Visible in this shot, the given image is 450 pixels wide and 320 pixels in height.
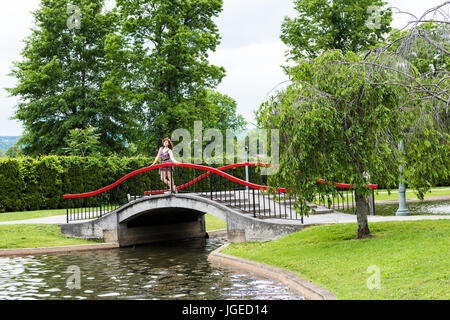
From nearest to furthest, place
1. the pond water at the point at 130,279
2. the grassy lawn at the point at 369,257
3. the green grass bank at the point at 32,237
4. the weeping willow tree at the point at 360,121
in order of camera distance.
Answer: the grassy lawn at the point at 369,257
the pond water at the point at 130,279
the weeping willow tree at the point at 360,121
the green grass bank at the point at 32,237

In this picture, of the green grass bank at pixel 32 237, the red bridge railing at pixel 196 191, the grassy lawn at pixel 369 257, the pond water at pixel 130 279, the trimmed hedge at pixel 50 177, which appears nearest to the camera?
the grassy lawn at pixel 369 257

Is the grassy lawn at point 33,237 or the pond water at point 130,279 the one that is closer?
the pond water at point 130,279

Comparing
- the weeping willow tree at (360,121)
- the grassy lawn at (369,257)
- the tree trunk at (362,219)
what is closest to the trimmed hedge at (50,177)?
the grassy lawn at (369,257)

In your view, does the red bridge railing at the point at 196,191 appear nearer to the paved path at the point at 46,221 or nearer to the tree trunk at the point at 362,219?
the paved path at the point at 46,221

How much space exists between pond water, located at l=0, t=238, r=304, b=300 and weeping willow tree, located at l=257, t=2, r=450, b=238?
2.28 metres

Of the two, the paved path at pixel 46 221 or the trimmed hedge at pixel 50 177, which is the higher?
the trimmed hedge at pixel 50 177

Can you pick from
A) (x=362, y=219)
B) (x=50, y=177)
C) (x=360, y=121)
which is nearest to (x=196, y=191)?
(x=50, y=177)

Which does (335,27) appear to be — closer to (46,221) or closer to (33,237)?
(46,221)

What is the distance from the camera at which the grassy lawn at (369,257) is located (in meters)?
7.07

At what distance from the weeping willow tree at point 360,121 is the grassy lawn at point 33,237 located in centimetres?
895

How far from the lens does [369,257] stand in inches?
352

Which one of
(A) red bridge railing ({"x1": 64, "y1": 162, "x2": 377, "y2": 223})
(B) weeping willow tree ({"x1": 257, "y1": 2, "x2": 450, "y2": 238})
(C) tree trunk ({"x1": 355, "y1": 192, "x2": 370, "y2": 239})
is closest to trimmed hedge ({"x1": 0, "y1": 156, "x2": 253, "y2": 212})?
(A) red bridge railing ({"x1": 64, "y1": 162, "x2": 377, "y2": 223})

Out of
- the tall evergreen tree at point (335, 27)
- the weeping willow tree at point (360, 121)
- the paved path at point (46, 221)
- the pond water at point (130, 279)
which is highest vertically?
the tall evergreen tree at point (335, 27)

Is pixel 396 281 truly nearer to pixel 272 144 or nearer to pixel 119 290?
pixel 272 144
